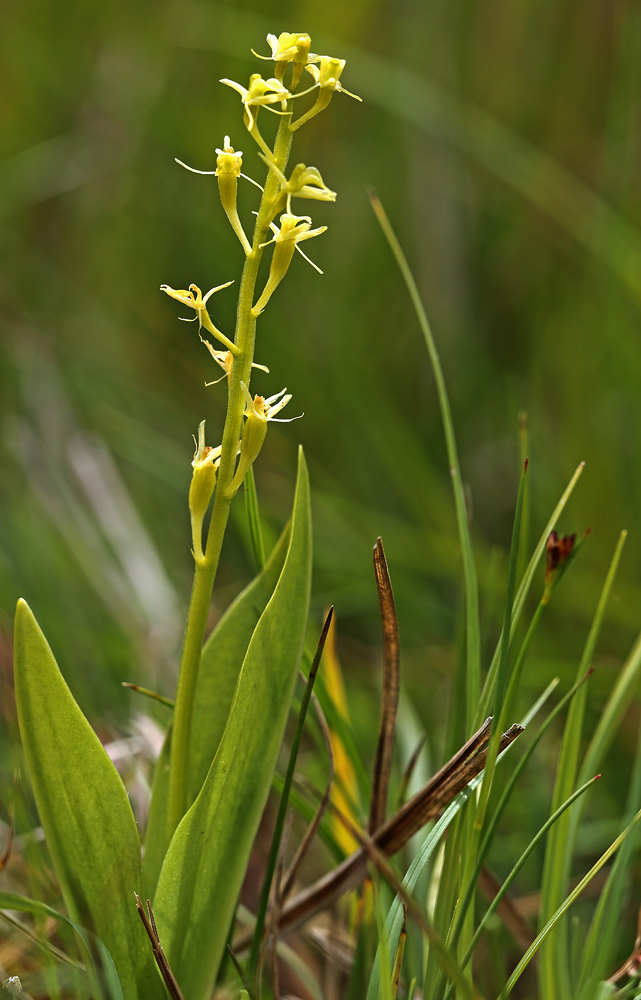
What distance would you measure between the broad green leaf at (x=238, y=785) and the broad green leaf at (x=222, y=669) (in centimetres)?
7

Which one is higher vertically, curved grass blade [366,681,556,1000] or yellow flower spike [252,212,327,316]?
yellow flower spike [252,212,327,316]

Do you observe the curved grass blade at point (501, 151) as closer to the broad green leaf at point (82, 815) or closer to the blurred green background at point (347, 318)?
the blurred green background at point (347, 318)

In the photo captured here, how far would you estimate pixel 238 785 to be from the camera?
1.56 feet

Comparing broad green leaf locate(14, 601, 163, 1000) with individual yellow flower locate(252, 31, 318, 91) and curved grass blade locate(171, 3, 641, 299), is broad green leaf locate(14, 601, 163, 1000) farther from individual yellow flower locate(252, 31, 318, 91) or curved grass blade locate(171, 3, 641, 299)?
curved grass blade locate(171, 3, 641, 299)

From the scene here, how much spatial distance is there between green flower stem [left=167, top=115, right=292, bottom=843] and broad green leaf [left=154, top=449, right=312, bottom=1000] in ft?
0.09

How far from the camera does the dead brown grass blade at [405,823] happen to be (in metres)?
0.49

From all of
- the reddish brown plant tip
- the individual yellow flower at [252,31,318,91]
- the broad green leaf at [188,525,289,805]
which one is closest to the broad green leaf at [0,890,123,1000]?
the broad green leaf at [188,525,289,805]

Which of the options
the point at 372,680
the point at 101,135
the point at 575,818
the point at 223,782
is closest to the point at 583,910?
the point at 575,818

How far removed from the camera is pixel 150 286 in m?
2.34

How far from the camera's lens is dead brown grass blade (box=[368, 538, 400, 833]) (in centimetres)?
52

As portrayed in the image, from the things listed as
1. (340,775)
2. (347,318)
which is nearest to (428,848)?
(340,775)

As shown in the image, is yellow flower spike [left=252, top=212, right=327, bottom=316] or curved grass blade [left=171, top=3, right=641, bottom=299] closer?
yellow flower spike [left=252, top=212, right=327, bottom=316]

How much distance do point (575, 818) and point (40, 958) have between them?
432mm

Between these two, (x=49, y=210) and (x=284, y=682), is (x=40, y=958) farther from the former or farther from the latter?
(x=49, y=210)
